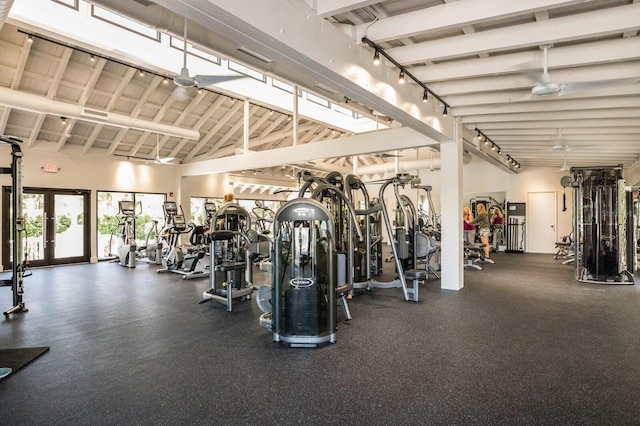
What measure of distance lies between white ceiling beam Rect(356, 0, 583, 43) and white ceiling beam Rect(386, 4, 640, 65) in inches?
21.7

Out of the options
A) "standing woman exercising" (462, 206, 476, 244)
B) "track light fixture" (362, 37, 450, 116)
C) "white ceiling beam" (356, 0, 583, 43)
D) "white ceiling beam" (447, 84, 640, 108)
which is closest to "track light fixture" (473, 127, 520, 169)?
"standing woman exercising" (462, 206, 476, 244)

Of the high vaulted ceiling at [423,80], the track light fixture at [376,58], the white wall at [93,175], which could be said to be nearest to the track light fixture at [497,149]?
the high vaulted ceiling at [423,80]

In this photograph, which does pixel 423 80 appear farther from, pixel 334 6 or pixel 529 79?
pixel 334 6

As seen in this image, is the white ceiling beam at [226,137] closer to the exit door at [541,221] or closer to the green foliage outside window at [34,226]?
the green foliage outside window at [34,226]

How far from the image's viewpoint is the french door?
31.0 ft

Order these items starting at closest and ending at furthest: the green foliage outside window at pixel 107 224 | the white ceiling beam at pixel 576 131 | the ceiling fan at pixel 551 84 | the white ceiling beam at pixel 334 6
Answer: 1. the white ceiling beam at pixel 334 6
2. the ceiling fan at pixel 551 84
3. the white ceiling beam at pixel 576 131
4. the green foliage outside window at pixel 107 224

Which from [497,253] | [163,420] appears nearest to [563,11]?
[163,420]

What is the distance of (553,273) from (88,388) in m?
9.00

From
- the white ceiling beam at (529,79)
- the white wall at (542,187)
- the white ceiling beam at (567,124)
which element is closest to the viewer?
the white ceiling beam at (529,79)

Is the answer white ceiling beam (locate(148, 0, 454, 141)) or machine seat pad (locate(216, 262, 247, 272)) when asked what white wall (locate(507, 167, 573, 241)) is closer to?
white ceiling beam (locate(148, 0, 454, 141))

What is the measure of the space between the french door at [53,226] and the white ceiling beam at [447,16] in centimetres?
989

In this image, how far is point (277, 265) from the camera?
155 inches

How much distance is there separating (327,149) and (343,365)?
5781mm

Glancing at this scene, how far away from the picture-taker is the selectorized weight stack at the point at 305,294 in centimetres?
379
